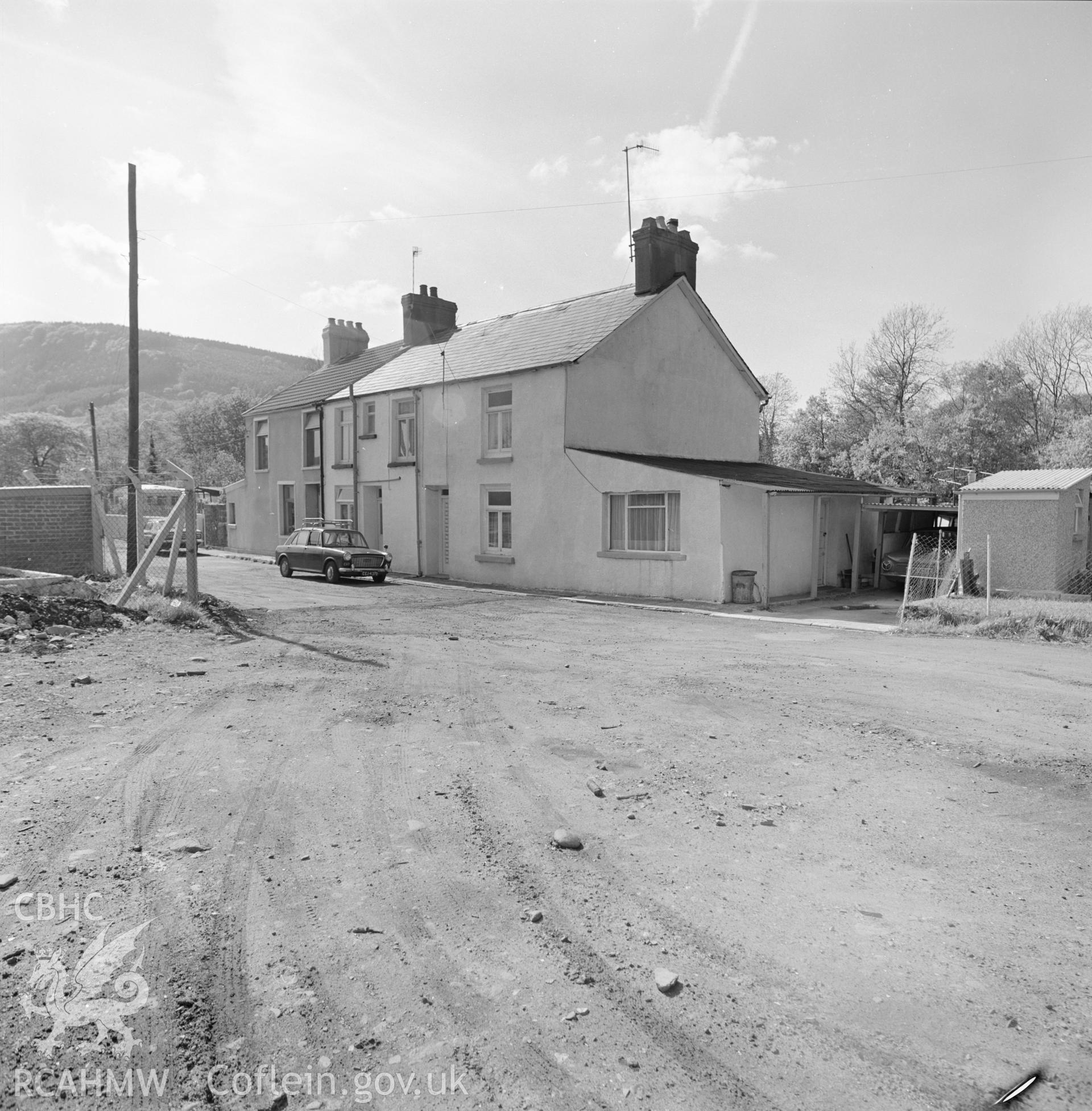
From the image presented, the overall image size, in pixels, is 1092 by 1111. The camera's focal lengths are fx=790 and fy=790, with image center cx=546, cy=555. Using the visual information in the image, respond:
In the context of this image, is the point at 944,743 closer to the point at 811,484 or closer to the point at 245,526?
the point at 811,484

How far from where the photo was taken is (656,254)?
2198 cm

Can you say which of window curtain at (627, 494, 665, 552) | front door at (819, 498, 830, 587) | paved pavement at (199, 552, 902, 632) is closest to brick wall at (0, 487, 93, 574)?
paved pavement at (199, 552, 902, 632)

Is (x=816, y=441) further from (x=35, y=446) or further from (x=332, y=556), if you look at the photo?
(x=35, y=446)

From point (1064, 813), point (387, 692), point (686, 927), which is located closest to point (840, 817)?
point (1064, 813)

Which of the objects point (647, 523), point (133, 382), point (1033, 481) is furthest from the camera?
point (647, 523)

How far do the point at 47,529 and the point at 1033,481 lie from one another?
20.6 meters

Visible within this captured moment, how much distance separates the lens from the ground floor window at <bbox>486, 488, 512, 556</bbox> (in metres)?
22.5

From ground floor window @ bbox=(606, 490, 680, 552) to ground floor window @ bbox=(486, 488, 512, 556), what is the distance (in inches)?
149

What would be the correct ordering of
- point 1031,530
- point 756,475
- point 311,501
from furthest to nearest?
point 311,501, point 756,475, point 1031,530

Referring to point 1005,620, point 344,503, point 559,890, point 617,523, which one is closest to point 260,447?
point 344,503

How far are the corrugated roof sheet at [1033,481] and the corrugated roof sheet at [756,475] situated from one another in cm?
316

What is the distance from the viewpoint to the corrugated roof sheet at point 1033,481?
53.5 feet

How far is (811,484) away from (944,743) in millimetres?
13570

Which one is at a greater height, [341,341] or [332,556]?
[341,341]
